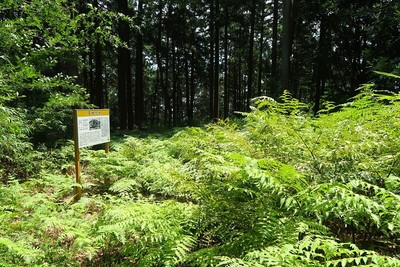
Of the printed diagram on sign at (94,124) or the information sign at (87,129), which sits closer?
the information sign at (87,129)

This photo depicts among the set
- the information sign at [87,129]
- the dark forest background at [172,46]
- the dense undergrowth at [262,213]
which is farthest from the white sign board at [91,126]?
the dense undergrowth at [262,213]

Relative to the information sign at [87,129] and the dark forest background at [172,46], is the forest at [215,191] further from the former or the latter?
the information sign at [87,129]

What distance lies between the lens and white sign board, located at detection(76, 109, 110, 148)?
188 inches

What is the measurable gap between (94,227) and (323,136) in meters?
2.67

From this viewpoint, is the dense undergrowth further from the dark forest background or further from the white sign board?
the dark forest background

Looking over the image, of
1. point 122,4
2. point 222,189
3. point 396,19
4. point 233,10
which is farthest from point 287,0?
point 222,189

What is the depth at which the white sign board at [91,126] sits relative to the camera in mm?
4770

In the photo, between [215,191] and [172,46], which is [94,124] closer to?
[215,191]

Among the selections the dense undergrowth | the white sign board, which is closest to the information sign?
the white sign board

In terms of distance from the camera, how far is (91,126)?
5145mm

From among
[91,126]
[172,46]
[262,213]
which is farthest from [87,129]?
[172,46]

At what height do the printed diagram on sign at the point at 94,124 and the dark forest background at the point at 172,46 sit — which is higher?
the dark forest background at the point at 172,46

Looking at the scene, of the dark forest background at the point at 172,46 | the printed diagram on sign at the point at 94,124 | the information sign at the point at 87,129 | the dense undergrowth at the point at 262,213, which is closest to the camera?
the dense undergrowth at the point at 262,213

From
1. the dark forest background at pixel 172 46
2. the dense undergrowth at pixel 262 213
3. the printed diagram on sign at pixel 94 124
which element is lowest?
the dense undergrowth at pixel 262 213
